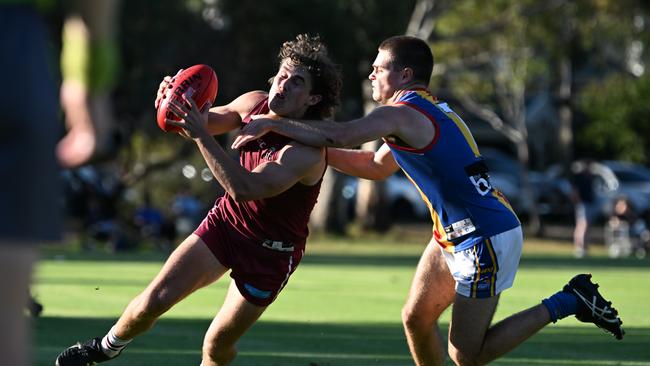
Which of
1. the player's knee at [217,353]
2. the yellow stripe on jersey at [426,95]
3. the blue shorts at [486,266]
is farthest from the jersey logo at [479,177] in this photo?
the player's knee at [217,353]

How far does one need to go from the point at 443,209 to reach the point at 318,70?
1.02 meters

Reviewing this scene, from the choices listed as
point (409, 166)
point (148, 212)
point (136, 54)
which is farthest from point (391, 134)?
point (136, 54)

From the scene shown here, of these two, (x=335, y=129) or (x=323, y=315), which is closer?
(x=335, y=129)

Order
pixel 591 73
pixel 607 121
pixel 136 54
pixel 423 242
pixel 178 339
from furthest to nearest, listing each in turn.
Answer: pixel 591 73, pixel 607 121, pixel 136 54, pixel 423 242, pixel 178 339

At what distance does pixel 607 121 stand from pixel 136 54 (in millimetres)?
16019

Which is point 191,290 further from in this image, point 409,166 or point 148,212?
point 148,212

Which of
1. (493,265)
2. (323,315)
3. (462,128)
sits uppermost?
(462,128)

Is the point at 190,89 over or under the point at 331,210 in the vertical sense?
over

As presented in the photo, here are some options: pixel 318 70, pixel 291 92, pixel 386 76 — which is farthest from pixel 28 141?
pixel 386 76

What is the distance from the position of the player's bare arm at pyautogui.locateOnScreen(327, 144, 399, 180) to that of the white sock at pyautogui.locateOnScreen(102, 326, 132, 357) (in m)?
1.59

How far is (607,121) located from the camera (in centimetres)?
4166

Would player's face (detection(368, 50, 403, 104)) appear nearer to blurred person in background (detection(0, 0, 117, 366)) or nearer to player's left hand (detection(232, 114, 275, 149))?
player's left hand (detection(232, 114, 275, 149))

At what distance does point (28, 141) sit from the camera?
3.68 m

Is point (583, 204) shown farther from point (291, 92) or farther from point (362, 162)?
point (291, 92)
